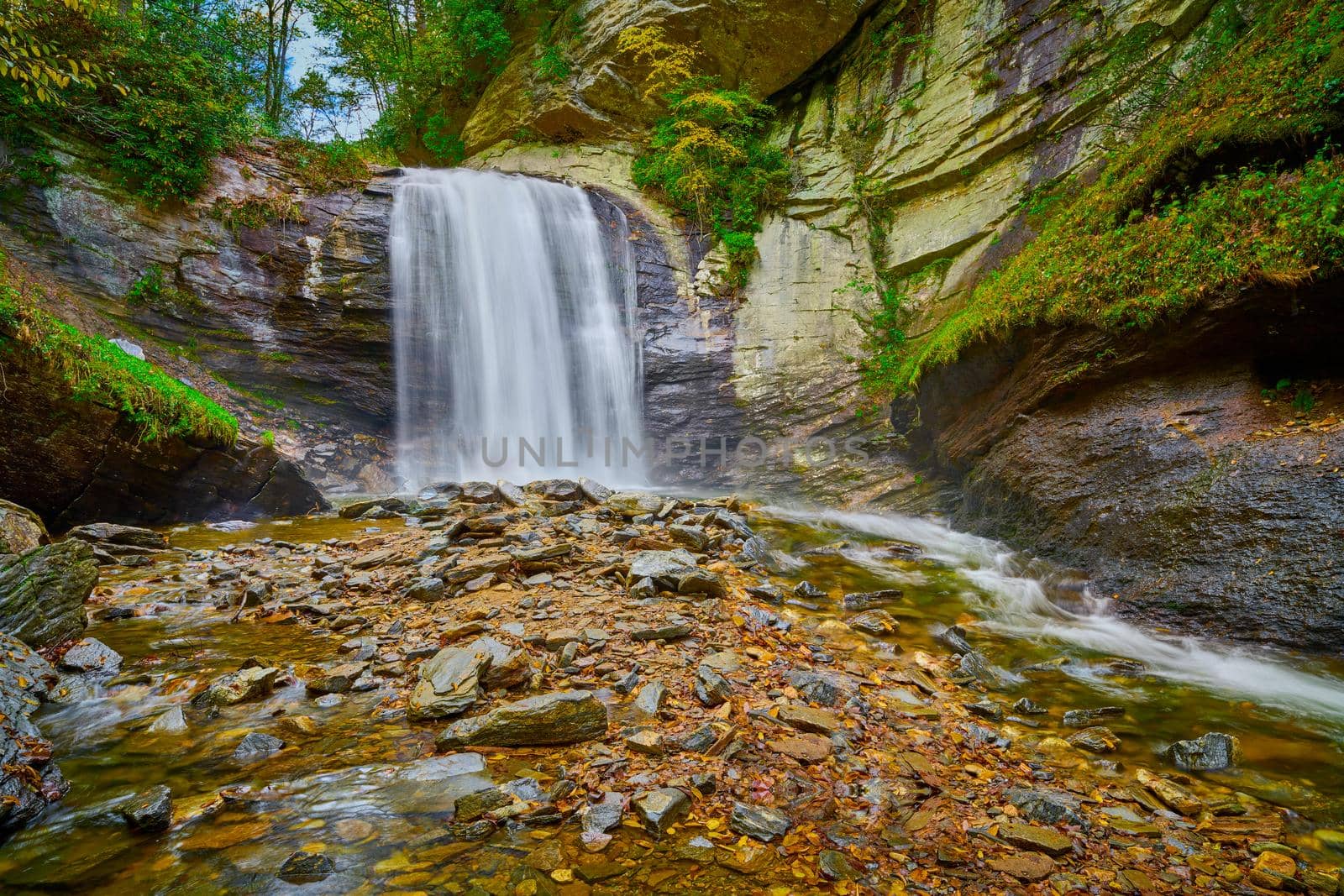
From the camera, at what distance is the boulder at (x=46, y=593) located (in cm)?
275

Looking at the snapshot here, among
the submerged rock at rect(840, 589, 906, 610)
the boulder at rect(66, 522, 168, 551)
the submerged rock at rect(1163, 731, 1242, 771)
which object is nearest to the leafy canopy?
the submerged rock at rect(840, 589, 906, 610)

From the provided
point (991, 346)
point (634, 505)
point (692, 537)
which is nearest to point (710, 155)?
point (991, 346)

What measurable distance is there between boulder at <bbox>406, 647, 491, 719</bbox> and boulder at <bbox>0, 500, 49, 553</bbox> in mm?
→ 2747

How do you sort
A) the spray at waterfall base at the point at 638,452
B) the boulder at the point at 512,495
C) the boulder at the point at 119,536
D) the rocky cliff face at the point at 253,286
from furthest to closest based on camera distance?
the spray at waterfall base at the point at 638,452 < the rocky cliff face at the point at 253,286 < the boulder at the point at 512,495 < the boulder at the point at 119,536

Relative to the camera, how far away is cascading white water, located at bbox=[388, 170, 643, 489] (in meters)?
10.9

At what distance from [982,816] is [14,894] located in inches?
114

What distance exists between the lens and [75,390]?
210 inches

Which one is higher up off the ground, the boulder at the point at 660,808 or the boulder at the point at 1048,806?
the boulder at the point at 660,808

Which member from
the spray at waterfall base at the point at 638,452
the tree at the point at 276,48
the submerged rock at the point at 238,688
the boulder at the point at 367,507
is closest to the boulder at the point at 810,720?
the submerged rock at the point at 238,688

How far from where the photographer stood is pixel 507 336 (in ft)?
37.8

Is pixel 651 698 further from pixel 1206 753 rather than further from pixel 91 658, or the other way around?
pixel 91 658

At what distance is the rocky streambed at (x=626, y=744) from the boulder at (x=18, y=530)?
509mm

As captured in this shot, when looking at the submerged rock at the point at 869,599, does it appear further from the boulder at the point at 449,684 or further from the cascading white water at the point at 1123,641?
the boulder at the point at 449,684

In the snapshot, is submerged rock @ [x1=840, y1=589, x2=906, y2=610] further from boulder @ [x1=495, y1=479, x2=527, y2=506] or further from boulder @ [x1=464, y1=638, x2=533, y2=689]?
boulder @ [x1=495, y1=479, x2=527, y2=506]
